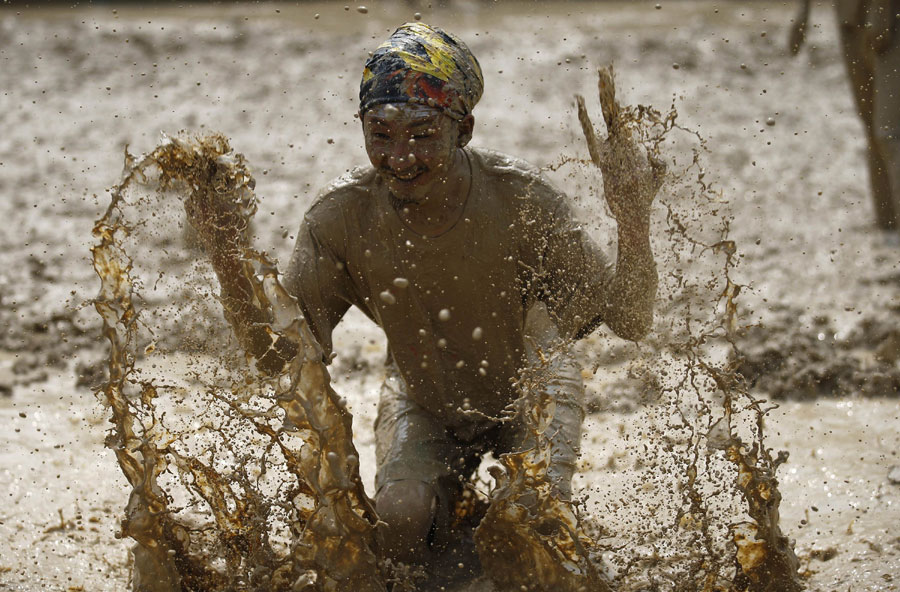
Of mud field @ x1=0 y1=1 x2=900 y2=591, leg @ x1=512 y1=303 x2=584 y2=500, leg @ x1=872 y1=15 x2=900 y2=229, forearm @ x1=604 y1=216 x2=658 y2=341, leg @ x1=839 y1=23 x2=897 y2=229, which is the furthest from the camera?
leg @ x1=839 y1=23 x2=897 y2=229

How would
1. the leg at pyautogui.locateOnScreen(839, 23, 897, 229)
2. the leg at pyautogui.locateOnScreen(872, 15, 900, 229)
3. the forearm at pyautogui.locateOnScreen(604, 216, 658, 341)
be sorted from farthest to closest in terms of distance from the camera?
1. the leg at pyautogui.locateOnScreen(839, 23, 897, 229)
2. the leg at pyautogui.locateOnScreen(872, 15, 900, 229)
3. the forearm at pyautogui.locateOnScreen(604, 216, 658, 341)

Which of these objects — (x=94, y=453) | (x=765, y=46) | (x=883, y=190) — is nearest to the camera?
(x=94, y=453)

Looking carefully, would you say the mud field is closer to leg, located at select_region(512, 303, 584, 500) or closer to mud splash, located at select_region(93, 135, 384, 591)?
leg, located at select_region(512, 303, 584, 500)

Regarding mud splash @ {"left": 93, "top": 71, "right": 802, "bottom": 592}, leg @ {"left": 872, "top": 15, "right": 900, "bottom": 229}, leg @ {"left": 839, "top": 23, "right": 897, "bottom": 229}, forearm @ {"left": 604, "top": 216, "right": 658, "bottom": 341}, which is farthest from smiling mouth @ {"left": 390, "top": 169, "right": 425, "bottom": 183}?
leg @ {"left": 839, "top": 23, "right": 897, "bottom": 229}

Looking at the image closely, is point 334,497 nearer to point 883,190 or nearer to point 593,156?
point 593,156

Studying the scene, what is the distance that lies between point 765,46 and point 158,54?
17.5 feet

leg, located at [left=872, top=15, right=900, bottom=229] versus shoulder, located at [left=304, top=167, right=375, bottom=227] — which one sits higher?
leg, located at [left=872, top=15, right=900, bottom=229]

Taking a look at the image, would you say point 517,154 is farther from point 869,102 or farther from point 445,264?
point 445,264

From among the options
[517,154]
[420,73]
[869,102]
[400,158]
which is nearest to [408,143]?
[400,158]

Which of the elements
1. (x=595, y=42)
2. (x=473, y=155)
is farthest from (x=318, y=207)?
(x=595, y=42)

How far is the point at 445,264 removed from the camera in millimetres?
3332

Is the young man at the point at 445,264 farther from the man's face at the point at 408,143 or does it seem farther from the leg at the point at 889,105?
the leg at the point at 889,105

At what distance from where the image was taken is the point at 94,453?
4594mm

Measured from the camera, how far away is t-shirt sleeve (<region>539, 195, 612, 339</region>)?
3.32 metres
